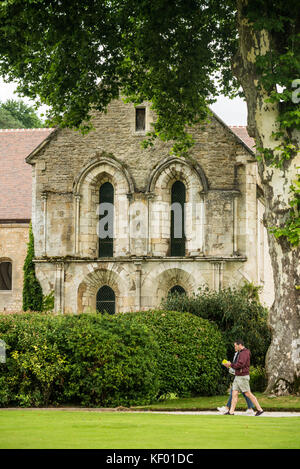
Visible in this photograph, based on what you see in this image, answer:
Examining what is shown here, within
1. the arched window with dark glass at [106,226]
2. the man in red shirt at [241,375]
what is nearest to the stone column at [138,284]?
the arched window with dark glass at [106,226]

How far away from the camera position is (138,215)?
92.5 feet

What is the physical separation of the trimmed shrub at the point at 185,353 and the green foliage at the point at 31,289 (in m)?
10.1

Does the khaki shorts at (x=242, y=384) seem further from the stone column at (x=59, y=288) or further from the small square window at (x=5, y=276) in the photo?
the small square window at (x=5, y=276)

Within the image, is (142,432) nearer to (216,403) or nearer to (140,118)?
(216,403)

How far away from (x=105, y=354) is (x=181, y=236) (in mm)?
13024

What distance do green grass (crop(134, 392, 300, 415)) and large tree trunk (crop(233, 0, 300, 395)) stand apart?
63cm

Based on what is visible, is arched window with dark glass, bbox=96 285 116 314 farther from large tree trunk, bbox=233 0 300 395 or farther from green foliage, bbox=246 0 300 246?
green foliage, bbox=246 0 300 246

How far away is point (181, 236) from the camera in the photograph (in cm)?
2833

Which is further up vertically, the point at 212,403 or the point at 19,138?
the point at 19,138

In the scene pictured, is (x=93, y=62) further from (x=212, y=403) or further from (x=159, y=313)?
(x=212, y=403)

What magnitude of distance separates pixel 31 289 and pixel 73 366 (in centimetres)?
1299

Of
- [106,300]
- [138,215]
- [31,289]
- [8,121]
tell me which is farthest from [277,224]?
[8,121]

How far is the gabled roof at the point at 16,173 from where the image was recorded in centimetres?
3194
